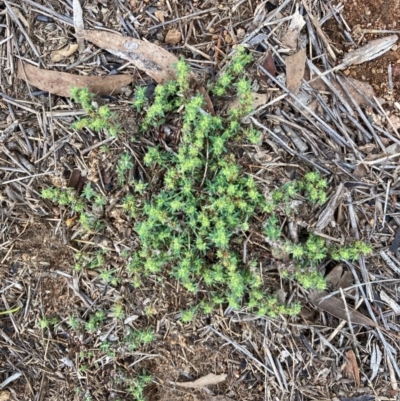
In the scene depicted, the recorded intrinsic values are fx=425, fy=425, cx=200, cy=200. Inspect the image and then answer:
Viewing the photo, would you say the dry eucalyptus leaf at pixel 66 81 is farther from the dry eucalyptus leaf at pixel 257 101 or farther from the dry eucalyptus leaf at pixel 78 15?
the dry eucalyptus leaf at pixel 257 101

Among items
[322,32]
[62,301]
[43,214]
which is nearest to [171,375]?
[62,301]

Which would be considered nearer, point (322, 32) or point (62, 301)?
point (322, 32)

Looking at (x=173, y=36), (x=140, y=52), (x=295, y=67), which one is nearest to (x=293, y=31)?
(x=295, y=67)

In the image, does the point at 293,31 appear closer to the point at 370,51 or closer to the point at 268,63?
the point at 268,63

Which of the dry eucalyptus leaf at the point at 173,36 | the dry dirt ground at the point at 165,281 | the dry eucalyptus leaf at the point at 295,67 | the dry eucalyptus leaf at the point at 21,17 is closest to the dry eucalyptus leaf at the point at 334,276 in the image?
the dry dirt ground at the point at 165,281

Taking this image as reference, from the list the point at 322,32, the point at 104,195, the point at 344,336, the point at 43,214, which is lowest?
the point at 344,336

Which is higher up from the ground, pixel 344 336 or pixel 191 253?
pixel 191 253

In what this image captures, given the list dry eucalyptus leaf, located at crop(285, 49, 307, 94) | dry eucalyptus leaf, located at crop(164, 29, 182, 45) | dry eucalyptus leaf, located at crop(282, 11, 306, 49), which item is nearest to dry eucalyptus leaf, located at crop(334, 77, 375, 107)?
dry eucalyptus leaf, located at crop(285, 49, 307, 94)

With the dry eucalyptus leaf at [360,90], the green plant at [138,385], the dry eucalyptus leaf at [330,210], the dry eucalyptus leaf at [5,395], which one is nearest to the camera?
the dry eucalyptus leaf at [330,210]

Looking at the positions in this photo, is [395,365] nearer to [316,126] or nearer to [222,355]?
[222,355]
